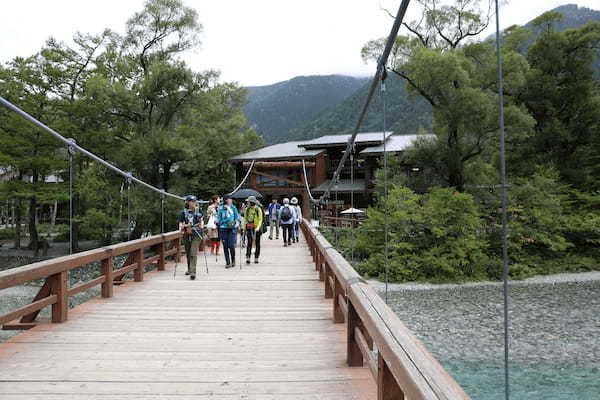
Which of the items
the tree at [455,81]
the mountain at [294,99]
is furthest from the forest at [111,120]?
the mountain at [294,99]

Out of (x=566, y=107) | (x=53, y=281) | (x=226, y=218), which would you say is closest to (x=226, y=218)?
(x=226, y=218)

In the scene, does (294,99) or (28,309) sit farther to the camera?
(294,99)

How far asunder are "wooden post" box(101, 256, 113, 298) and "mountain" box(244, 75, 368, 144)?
102678mm

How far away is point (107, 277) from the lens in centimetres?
480

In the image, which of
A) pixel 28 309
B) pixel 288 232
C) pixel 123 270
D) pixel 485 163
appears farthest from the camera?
pixel 485 163

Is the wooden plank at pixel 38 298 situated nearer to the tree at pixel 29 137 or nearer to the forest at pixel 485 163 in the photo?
the forest at pixel 485 163

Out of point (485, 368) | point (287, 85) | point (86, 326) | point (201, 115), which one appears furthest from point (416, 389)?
point (287, 85)

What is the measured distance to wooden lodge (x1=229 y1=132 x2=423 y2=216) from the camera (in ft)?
76.2

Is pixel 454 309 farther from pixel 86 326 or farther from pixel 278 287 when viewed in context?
pixel 86 326

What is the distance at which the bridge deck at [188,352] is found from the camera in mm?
2387

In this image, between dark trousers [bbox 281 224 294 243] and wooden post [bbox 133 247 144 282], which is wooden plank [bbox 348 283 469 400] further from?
dark trousers [bbox 281 224 294 243]

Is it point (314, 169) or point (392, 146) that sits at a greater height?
point (392, 146)

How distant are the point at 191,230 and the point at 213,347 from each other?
10.4 feet

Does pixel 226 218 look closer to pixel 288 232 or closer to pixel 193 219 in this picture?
pixel 193 219
